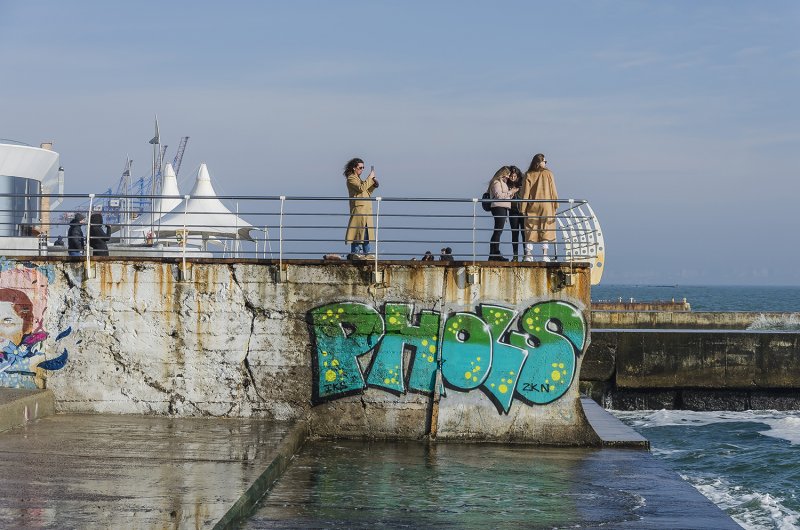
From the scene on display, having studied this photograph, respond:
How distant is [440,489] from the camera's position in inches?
504

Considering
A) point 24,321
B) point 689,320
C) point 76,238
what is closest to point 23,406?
point 24,321

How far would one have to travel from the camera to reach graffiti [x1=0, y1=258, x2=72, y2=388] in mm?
16297

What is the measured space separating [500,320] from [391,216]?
2.57 metres

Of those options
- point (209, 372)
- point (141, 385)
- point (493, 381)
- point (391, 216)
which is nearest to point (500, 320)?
point (493, 381)

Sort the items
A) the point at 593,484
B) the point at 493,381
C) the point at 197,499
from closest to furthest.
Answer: the point at 197,499 < the point at 593,484 < the point at 493,381

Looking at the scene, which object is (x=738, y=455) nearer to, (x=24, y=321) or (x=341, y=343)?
(x=341, y=343)

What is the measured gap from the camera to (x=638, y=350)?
26.1 meters

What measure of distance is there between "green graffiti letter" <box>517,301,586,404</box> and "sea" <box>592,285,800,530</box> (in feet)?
10.7

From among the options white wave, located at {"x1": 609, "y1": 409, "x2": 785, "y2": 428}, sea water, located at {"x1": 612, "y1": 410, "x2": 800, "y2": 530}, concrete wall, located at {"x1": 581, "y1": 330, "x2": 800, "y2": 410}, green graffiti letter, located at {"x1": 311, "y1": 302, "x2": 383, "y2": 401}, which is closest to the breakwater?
concrete wall, located at {"x1": 581, "y1": 330, "x2": 800, "y2": 410}

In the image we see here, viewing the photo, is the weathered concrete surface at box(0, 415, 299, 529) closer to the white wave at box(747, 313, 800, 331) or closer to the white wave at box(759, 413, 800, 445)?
the white wave at box(759, 413, 800, 445)

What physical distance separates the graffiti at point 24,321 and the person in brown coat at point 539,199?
8230 millimetres

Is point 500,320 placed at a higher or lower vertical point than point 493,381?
higher

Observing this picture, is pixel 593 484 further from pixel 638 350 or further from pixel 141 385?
pixel 638 350

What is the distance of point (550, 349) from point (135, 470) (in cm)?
710
